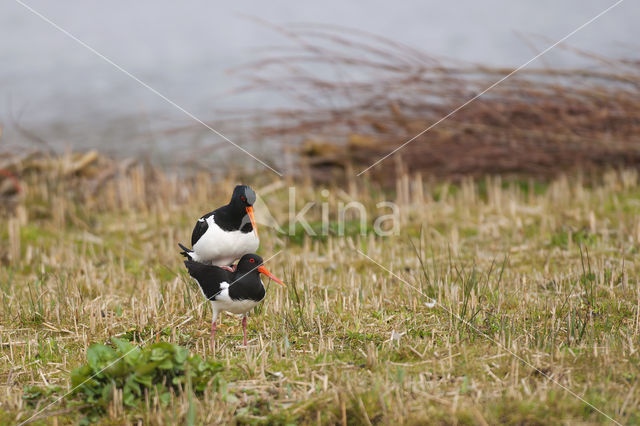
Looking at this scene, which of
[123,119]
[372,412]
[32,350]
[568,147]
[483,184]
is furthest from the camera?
[123,119]

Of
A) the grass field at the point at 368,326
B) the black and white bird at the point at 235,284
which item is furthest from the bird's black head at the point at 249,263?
the grass field at the point at 368,326

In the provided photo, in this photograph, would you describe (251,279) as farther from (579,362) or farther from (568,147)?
(568,147)

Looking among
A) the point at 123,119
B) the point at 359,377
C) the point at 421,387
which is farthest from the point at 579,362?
the point at 123,119

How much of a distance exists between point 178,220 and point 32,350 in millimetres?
4480

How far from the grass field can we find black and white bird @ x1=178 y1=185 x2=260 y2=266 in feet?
1.78

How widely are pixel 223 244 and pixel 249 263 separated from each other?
18cm

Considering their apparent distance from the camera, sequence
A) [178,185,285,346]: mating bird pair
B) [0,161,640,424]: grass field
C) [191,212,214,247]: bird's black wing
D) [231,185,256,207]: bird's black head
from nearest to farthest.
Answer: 1. [0,161,640,424]: grass field
2. [231,185,256,207]: bird's black head
3. [178,185,285,346]: mating bird pair
4. [191,212,214,247]: bird's black wing

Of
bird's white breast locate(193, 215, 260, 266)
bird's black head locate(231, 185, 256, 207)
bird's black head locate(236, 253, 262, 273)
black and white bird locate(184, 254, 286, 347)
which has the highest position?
bird's black head locate(231, 185, 256, 207)

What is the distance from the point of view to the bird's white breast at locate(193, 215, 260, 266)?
3486 mm

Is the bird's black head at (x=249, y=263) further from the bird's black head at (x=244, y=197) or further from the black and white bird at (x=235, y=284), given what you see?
the bird's black head at (x=244, y=197)

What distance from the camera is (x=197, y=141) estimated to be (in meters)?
10.7

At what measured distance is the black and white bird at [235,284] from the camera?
3.45 metres

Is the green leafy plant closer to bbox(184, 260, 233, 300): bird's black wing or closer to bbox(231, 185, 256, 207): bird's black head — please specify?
bbox(184, 260, 233, 300): bird's black wing

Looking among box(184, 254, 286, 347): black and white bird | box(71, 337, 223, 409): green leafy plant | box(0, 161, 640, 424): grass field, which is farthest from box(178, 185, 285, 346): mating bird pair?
box(71, 337, 223, 409): green leafy plant
